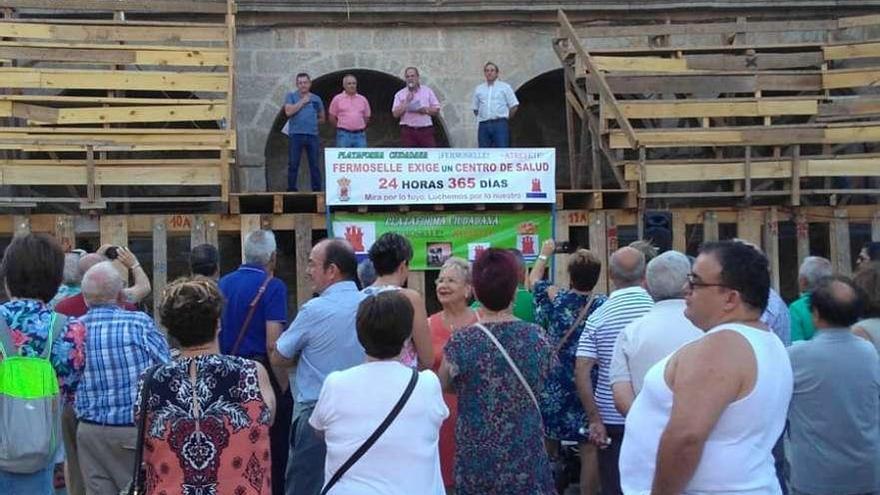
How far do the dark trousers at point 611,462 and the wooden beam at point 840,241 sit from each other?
7.94m

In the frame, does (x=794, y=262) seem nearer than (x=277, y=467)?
No

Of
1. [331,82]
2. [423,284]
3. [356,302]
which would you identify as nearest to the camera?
[356,302]

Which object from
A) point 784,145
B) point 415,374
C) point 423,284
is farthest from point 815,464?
point 784,145

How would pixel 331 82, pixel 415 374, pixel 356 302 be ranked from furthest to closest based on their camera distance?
1. pixel 331 82
2. pixel 356 302
3. pixel 415 374

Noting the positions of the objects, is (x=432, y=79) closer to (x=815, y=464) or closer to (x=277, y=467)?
(x=277, y=467)

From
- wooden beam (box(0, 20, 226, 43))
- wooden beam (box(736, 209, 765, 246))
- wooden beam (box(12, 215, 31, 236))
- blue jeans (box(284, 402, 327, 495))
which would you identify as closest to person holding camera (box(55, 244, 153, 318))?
blue jeans (box(284, 402, 327, 495))

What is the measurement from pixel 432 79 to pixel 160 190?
4.08 m

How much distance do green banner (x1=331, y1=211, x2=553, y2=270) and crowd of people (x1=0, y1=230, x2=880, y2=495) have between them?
548 centimetres

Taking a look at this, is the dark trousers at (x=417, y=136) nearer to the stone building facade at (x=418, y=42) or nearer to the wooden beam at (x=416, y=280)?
the stone building facade at (x=418, y=42)

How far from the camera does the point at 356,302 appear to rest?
5.60 meters

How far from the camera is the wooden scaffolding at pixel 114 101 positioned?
12391 mm

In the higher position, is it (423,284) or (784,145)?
(784,145)

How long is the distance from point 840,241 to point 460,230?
4.49 metres

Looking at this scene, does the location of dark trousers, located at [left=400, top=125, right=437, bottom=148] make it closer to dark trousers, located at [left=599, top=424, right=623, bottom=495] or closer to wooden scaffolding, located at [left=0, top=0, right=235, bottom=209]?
wooden scaffolding, located at [left=0, top=0, right=235, bottom=209]
